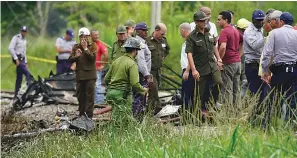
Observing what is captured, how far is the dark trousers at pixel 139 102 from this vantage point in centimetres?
1216

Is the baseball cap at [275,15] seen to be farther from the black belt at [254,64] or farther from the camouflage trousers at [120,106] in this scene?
the camouflage trousers at [120,106]

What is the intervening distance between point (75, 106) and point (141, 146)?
29.4 ft

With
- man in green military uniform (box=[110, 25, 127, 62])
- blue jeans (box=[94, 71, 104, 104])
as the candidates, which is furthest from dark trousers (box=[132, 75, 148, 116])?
blue jeans (box=[94, 71, 104, 104])

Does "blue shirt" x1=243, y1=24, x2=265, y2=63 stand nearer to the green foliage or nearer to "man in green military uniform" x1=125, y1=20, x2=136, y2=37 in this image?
"man in green military uniform" x1=125, y1=20, x2=136, y2=37

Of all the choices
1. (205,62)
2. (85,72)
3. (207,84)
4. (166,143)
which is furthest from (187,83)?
(166,143)

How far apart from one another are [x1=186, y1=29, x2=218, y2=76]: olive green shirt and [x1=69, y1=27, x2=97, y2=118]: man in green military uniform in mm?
2213

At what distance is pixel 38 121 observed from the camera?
581 inches

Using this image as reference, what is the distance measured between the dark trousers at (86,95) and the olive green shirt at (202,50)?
8.04 feet

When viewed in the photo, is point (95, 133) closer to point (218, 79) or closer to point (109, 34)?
point (218, 79)

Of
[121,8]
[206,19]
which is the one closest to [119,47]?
[206,19]

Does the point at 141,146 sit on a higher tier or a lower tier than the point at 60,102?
higher

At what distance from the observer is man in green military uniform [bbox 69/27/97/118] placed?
47.0 ft

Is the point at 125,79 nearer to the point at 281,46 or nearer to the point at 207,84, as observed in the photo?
the point at 207,84

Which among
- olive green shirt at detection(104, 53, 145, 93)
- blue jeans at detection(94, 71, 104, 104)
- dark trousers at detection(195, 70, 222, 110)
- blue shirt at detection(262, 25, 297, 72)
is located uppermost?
blue shirt at detection(262, 25, 297, 72)
